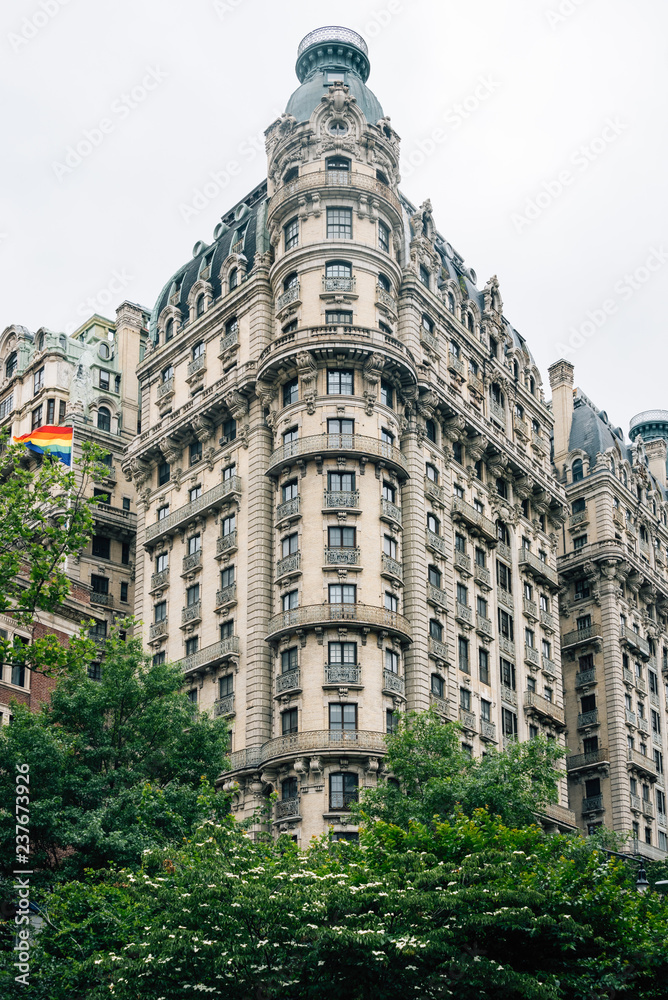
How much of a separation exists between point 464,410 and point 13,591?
47.4 meters

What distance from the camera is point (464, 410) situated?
85188 millimetres

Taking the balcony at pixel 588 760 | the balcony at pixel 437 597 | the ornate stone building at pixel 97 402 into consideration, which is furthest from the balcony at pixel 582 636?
the ornate stone building at pixel 97 402

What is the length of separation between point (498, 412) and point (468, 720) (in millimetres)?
24401

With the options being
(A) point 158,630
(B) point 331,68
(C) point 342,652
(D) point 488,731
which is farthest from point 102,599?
(B) point 331,68

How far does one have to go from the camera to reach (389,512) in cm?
7488

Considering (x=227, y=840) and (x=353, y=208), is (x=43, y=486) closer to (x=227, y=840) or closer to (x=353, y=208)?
(x=227, y=840)

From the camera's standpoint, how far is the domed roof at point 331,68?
87750mm

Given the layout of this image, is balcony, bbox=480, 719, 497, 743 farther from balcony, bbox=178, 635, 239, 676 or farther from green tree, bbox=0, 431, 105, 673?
green tree, bbox=0, 431, 105, 673

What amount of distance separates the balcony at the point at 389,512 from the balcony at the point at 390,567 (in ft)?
6.72

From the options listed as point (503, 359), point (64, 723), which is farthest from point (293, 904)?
point (503, 359)

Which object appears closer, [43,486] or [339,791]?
[43,486]

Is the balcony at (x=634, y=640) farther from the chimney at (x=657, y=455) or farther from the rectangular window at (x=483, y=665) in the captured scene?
the chimney at (x=657, y=455)

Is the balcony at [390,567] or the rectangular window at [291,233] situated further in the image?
the rectangular window at [291,233]

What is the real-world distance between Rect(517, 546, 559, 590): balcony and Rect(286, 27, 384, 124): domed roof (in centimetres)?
2957
